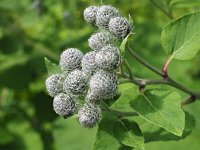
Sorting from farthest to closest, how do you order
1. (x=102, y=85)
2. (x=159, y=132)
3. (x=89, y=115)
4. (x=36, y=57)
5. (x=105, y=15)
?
(x=36, y=57), (x=159, y=132), (x=105, y=15), (x=89, y=115), (x=102, y=85)

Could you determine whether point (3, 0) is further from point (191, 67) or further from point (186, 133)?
point (186, 133)

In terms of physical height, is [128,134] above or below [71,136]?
above

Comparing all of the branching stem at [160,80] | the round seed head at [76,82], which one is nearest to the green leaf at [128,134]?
the branching stem at [160,80]

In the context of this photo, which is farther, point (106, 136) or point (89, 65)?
point (106, 136)

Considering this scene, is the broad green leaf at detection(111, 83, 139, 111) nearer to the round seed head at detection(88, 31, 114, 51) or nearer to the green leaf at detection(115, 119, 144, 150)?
the green leaf at detection(115, 119, 144, 150)

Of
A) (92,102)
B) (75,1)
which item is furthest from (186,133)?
(75,1)

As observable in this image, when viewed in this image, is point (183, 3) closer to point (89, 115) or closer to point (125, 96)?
point (125, 96)

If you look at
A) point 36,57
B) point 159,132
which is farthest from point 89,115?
point 36,57
